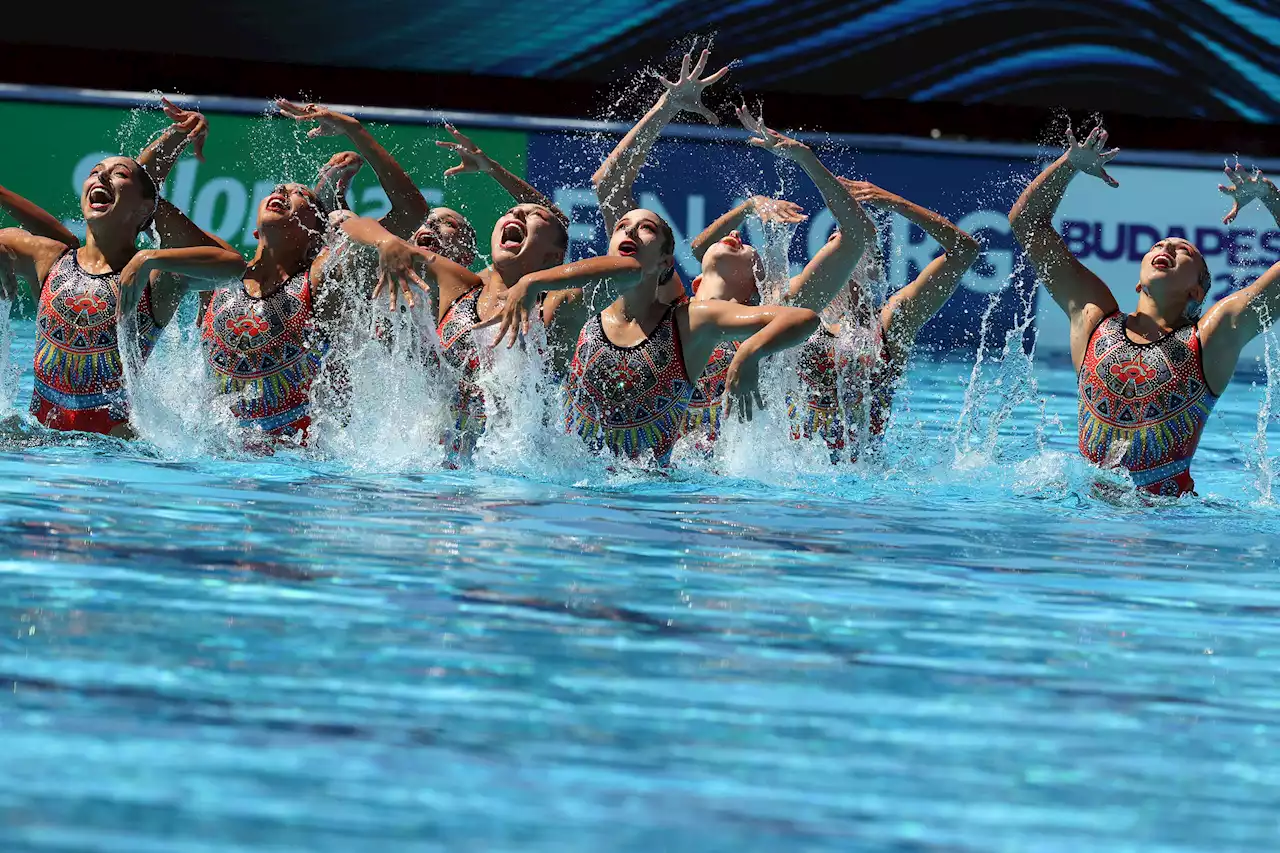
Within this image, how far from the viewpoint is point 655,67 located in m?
12.4

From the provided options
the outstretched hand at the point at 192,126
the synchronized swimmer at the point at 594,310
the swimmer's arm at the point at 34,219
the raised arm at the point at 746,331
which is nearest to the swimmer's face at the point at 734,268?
the synchronized swimmer at the point at 594,310

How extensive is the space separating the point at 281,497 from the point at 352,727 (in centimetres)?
265

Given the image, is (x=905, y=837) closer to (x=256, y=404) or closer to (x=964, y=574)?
(x=964, y=574)

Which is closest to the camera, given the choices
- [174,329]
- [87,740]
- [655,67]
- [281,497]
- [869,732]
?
[87,740]

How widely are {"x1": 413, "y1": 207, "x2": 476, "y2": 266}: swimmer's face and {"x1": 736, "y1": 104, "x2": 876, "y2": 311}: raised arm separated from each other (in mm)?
1214

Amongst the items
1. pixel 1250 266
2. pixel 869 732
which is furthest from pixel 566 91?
pixel 869 732

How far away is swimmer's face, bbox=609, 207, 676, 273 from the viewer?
6.11 m

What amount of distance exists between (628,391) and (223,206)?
21.0ft

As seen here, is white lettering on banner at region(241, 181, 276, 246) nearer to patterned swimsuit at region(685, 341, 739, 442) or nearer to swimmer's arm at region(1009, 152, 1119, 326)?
patterned swimsuit at region(685, 341, 739, 442)

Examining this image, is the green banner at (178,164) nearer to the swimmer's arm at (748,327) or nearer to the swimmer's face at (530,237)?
the swimmer's face at (530,237)

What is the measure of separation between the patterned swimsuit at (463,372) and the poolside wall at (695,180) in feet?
18.0

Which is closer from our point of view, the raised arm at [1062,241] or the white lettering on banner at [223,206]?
the raised arm at [1062,241]

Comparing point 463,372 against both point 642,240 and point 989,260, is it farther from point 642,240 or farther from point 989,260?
point 989,260

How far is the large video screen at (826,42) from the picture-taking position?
1219cm
